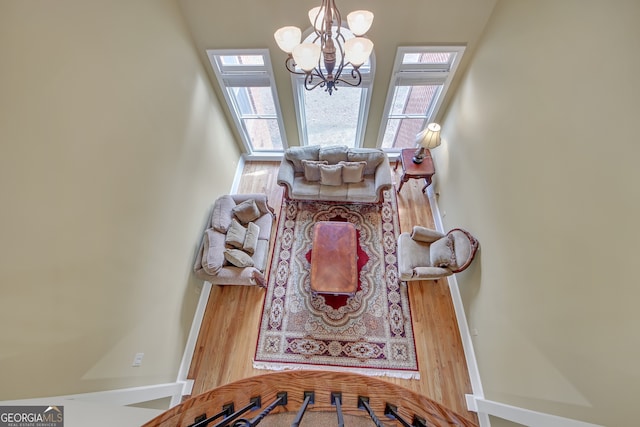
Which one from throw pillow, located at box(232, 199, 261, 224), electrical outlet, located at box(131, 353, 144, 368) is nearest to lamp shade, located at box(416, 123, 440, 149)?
throw pillow, located at box(232, 199, 261, 224)

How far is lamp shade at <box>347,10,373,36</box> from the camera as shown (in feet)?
5.43

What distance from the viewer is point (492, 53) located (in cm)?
283

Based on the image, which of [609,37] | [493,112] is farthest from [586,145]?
[493,112]

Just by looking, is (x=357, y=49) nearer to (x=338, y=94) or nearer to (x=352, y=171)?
(x=352, y=171)

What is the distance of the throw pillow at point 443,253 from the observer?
300 centimetres

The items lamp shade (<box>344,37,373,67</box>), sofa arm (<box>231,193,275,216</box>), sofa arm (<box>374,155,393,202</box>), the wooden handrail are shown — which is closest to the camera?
the wooden handrail

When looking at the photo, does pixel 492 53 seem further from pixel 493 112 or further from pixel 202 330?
pixel 202 330

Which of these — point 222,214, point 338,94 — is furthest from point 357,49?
point 222,214

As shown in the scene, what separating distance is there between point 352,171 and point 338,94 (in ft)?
4.30

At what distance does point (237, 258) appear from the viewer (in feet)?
9.91

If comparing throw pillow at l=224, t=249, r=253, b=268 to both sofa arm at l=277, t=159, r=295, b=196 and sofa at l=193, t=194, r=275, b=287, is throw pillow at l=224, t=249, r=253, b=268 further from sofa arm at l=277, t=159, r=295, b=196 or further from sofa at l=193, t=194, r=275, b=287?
sofa arm at l=277, t=159, r=295, b=196

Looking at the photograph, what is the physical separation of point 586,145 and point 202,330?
417 cm

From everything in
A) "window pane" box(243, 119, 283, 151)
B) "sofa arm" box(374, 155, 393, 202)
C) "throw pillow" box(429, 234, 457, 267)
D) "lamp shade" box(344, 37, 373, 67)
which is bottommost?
"throw pillow" box(429, 234, 457, 267)

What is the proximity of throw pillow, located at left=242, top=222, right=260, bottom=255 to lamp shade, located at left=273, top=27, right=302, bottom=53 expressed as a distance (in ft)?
7.50
